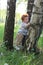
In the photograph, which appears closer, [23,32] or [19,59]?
[19,59]

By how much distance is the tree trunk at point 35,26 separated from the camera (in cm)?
758

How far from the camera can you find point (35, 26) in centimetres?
774

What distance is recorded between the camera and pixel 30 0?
9586 millimetres

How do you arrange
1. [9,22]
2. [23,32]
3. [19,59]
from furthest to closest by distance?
[9,22]
[23,32]
[19,59]

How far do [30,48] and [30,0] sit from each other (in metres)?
2.14

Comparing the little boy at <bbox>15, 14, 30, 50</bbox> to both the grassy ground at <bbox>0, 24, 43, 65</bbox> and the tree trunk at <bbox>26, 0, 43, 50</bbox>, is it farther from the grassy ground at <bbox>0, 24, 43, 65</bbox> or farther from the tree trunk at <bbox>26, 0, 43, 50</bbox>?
the grassy ground at <bbox>0, 24, 43, 65</bbox>

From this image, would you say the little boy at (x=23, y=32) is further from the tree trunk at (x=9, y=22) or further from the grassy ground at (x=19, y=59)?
the grassy ground at (x=19, y=59)

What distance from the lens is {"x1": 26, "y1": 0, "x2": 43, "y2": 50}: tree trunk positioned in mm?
7579

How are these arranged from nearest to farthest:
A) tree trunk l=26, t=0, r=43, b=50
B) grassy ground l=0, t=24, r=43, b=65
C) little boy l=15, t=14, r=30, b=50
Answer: grassy ground l=0, t=24, r=43, b=65
tree trunk l=26, t=0, r=43, b=50
little boy l=15, t=14, r=30, b=50

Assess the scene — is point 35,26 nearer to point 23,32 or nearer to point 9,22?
point 23,32

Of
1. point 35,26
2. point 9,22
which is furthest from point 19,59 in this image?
point 9,22

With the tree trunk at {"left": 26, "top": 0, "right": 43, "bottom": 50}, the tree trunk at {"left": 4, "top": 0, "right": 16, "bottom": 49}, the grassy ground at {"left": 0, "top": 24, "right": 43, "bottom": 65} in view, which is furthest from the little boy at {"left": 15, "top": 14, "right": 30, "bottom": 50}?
the grassy ground at {"left": 0, "top": 24, "right": 43, "bottom": 65}

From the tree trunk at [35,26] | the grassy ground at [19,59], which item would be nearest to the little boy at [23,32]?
the tree trunk at [35,26]

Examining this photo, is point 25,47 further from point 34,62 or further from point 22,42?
point 34,62
